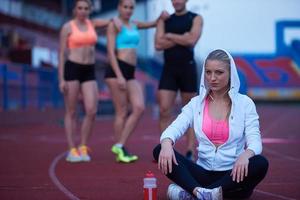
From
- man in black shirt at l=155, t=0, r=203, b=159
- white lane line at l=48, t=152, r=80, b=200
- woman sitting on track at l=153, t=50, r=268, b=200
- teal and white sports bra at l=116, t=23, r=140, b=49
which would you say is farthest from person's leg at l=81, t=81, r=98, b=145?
woman sitting on track at l=153, t=50, r=268, b=200

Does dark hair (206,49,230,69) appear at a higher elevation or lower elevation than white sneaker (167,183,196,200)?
higher

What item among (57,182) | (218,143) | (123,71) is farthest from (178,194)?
(123,71)

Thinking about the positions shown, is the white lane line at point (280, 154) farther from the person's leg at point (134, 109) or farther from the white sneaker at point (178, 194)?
the white sneaker at point (178, 194)

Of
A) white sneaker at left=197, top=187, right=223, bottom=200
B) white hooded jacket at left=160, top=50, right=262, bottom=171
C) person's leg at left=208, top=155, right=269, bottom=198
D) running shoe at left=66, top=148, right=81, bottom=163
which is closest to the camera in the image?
white sneaker at left=197, top=187, right=223, bottom=200

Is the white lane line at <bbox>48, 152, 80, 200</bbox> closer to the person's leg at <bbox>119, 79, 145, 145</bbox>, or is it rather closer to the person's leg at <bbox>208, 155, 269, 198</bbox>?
the person's leg at <bbox>119, 79, 145, 145</bbox>

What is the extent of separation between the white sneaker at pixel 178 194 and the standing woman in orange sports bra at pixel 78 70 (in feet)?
11.0

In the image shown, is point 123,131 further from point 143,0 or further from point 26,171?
point 143,0

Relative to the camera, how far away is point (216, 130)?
462cm

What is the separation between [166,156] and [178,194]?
1.23 ft

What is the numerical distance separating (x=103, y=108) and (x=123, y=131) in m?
14.9

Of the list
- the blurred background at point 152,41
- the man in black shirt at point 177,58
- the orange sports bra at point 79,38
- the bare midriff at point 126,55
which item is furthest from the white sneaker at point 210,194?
the blurred background at point 152,41

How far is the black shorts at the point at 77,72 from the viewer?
7.79 metres

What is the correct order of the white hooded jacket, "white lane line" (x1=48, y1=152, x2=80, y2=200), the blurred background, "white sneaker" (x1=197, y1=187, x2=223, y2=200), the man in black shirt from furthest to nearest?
the blurred background
the man in black shirt
"white lane line" (x1=48, y1=152, x2=80, y2=200)
the white hooded jacket
"white sneaker" (x1=197, y1=187, x2=223, y2=200)

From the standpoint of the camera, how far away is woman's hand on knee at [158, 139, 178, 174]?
14.2ft
